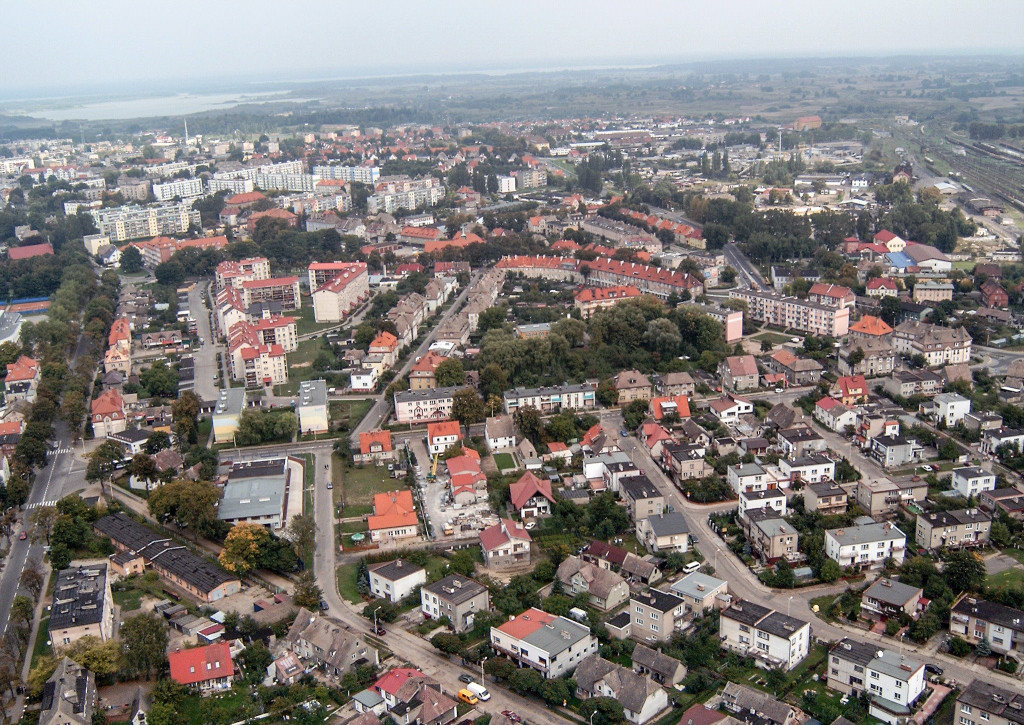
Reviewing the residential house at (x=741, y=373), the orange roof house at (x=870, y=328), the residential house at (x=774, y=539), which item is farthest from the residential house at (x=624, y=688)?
the orange roof house at (x=870, y=328)

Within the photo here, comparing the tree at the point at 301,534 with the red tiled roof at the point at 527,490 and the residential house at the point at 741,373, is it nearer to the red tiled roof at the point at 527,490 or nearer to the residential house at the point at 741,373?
the red tiled roof at the point at 527,490

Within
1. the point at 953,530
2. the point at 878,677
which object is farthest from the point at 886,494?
the point at 878,677

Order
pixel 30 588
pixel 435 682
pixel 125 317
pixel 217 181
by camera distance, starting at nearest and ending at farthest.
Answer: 1. pixel 435 682
2. pixel 30 588
3. pixel 125 317
4. pixel 217 181

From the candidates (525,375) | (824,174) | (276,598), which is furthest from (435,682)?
(824,174)

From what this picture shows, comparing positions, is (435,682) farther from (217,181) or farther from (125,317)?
(217,181)

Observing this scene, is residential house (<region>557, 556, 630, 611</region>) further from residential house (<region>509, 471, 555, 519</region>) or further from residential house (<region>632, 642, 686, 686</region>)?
residential house (<region>509, 471, 555, 519</region>)

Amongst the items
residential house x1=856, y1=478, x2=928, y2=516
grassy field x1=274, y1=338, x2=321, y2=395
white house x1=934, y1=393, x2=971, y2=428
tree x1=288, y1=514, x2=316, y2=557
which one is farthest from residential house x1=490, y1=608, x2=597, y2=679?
grassy field x1=274, y1=338, x2=321, y2=395

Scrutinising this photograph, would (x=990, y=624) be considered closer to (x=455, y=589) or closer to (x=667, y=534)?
(x=667, y=534)
